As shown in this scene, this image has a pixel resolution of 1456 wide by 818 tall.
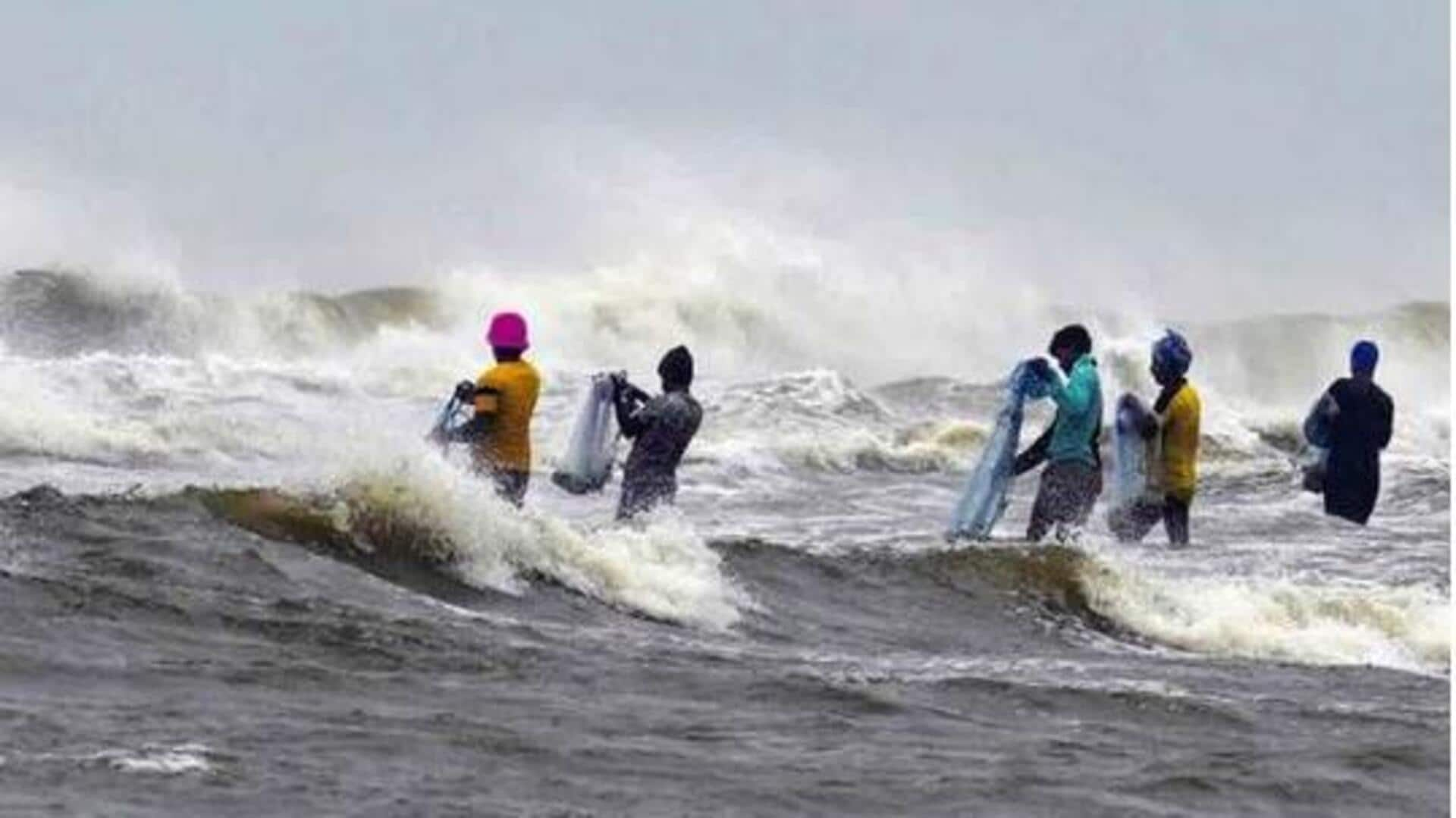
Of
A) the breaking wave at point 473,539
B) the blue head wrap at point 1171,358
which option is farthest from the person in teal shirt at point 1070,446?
the breaking wave at point 473,539

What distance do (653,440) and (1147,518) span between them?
9.11 ft

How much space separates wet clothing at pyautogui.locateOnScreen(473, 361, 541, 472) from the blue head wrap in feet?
10.8

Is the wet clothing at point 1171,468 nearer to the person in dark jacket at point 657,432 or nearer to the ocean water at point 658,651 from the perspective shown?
the ocean water at point 658,651

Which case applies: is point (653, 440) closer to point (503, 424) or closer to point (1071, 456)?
point (503, 424)

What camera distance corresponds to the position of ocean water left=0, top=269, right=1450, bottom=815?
7.15 meters

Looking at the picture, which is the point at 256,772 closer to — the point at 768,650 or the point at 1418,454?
the point at 768,650

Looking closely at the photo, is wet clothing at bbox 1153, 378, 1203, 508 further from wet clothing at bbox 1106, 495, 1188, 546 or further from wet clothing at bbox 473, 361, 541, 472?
wet clothing at bbox 473, 361, 541, 472

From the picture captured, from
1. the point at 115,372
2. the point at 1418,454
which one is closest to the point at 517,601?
the point at 115,372

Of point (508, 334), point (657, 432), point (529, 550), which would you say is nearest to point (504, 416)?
point (508, 334)

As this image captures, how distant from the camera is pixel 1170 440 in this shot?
45.5 ft

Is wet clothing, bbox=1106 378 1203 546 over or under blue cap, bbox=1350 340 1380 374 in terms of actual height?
under

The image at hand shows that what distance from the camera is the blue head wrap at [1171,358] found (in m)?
13.7

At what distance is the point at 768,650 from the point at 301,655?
2.21 meters

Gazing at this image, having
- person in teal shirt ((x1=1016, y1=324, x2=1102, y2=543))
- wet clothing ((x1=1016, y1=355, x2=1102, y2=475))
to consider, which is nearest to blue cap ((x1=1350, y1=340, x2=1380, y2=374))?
person in teal shirt ((x1=1016, y1=324, x2=1102, y2=543))
